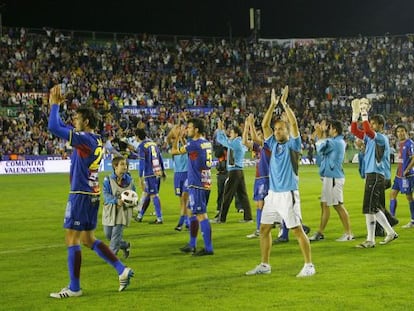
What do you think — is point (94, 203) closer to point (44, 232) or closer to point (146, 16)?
point (44, 232)

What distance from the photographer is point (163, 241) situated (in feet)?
44.7

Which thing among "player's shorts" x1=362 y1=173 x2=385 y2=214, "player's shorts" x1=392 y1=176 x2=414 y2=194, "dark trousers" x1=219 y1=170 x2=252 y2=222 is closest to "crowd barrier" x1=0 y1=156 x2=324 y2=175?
"dark trousers" x1=219 y1=170 x2=252 y2=222

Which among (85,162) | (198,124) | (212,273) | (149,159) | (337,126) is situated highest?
(198,124)

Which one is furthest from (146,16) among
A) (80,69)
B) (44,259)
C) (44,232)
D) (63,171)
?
(44,259)

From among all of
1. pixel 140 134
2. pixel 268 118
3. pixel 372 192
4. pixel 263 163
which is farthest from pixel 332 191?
pixel 140 134

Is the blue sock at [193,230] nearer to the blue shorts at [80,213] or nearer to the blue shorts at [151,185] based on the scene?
the blue shorts at [80,213]

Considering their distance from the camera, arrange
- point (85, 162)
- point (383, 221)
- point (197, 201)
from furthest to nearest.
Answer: point (383, 221), point (197, 201), point (85, 162)

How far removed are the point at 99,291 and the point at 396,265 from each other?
4485mm

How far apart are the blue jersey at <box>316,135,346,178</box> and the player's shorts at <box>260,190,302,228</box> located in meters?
3.68

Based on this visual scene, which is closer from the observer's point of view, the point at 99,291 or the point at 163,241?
the point at 99,291

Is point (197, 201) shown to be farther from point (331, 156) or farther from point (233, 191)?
point (233, 191)

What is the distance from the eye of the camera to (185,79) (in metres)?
49.8

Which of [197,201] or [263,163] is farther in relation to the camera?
[263,163]

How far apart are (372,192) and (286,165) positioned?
3.07 m
